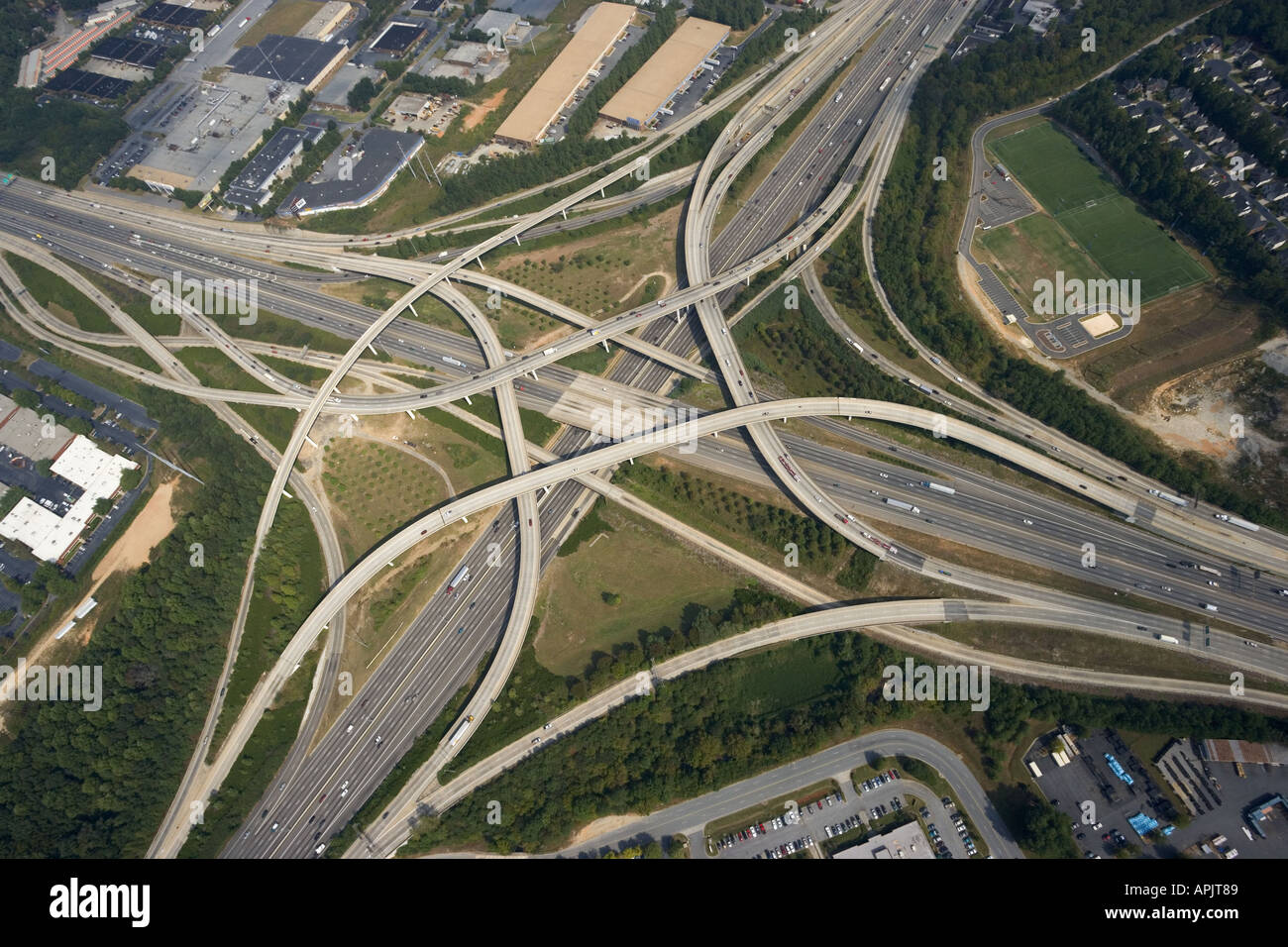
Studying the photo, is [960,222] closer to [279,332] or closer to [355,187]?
[355,187]

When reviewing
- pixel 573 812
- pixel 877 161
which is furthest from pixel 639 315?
pixel 573 812

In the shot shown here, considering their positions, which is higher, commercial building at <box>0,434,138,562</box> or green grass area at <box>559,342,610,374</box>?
green grass area at <box>559,342,610,374</box>

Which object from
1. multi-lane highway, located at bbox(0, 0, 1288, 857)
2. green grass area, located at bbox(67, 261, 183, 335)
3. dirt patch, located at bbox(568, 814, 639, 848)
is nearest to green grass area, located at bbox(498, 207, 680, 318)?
multi-lane highway, located at bbox(0, 0, 1288, 857)

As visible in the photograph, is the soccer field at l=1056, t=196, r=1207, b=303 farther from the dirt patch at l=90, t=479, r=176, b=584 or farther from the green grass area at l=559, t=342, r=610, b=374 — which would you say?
the dirt patch at l=90, t=479, r=176, b=584

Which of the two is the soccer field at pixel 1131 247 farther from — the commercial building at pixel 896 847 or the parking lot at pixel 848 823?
the commercial building at pixel 896 847

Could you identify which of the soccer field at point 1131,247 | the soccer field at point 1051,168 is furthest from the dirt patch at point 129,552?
the soccer field at point 1051,168
